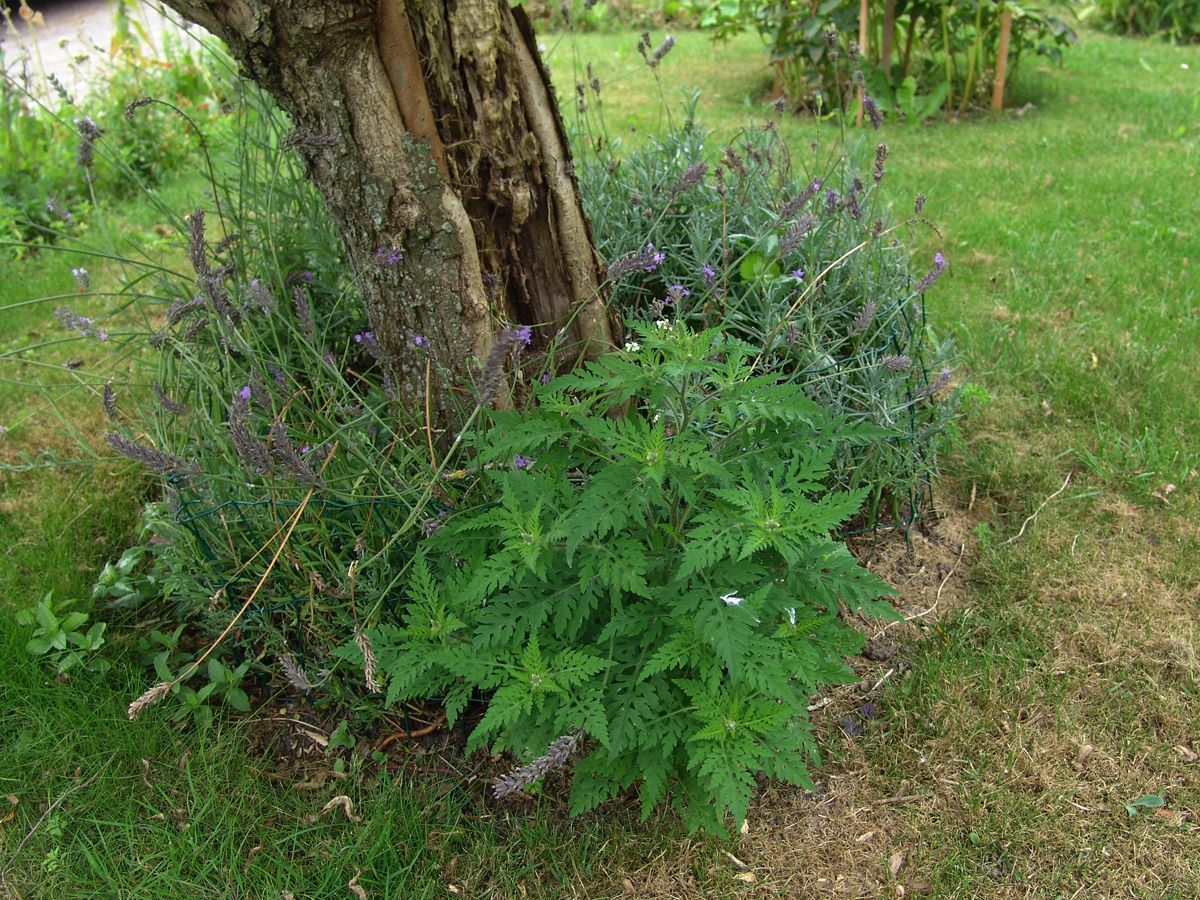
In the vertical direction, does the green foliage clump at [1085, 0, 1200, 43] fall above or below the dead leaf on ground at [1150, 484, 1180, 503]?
above

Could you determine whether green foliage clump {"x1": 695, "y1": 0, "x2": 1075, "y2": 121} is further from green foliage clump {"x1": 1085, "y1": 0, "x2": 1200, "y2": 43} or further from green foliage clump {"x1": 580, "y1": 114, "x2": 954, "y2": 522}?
green foliage clump {"x1": 580, "y1": 114, "x2": 954, "y2": 522}

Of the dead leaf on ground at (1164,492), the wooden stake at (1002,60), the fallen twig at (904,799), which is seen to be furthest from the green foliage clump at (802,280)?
the wooden stake at (1002,60)

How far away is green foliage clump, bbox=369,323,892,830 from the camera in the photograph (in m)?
1.78

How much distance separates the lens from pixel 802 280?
273 cm

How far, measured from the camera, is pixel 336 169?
2.32m

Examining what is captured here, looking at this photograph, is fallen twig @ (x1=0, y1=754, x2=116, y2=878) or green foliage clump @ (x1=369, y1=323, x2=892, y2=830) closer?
green foliage clump @ (x1=369, y1=323, x2=892, y2=830)

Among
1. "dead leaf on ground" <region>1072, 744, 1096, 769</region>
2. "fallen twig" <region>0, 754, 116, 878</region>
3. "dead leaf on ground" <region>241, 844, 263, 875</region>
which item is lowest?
"dead leaf on ground" <region>1072, 744, 1096, 769</region>

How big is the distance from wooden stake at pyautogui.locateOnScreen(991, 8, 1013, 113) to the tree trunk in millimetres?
4354

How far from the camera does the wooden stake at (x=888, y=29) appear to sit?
5.61 meters

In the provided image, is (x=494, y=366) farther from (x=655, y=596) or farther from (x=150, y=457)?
(x=150, y=457)

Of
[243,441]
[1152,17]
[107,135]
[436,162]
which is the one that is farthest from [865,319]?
[1152,17]

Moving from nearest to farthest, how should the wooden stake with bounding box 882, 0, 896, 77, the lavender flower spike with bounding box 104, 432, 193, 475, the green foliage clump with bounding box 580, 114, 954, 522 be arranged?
the lavender flower spike with bounding box 104, 432, 193, 475, the green foliage clump with bounding box 580, 114, 954, 522, the wooden stake with bounding box 882, 0, 896, 77

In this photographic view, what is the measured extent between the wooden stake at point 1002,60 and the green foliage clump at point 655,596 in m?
4.81

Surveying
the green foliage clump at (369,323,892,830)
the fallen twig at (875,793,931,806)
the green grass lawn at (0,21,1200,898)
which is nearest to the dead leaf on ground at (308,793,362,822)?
the green grass lawn at (0,21,1200,898)
